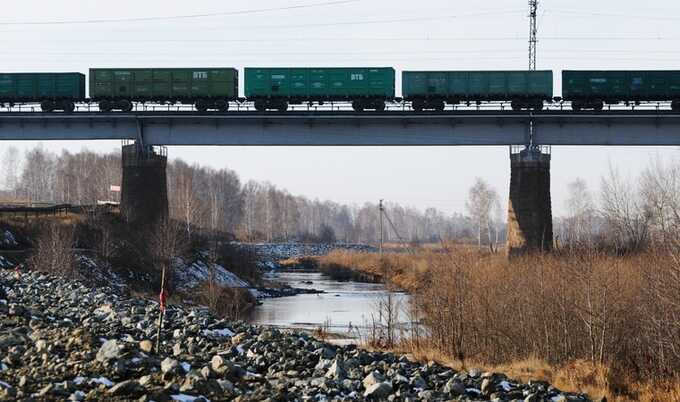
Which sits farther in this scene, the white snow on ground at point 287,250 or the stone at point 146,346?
the white snow on ground at point 287,250

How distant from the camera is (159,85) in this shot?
151 ft

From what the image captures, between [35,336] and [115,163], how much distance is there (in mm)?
86456

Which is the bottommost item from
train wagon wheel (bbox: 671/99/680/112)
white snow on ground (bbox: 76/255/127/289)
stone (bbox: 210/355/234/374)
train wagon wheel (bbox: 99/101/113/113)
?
white snow on ground (bbox: 76/255/127/289)

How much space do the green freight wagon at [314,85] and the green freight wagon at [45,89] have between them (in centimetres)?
1022

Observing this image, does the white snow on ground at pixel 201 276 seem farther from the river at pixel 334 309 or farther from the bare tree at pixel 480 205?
the bare tree at pixel 480 205

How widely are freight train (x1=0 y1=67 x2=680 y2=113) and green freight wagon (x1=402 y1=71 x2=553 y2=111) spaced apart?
56 mm

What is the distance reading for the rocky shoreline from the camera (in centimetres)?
1207

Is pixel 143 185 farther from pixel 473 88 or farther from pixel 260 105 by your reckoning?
pixel 473 88

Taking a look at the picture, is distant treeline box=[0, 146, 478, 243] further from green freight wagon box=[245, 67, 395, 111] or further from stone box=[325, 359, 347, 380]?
stone box=[325, 359, 347, 380]

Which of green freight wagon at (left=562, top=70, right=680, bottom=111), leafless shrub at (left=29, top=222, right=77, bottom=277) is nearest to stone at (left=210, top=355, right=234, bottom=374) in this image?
leafless shrub at (left=29, top=222, right=77, bottom=277)

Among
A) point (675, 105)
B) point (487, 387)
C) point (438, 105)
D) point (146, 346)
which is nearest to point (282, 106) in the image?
point (438, 105)

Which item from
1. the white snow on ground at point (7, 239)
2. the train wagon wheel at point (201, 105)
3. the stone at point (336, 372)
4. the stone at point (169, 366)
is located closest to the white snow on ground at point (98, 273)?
the white snow on ground at point (7, 239)

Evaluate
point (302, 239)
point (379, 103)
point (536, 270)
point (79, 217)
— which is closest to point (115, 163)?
point (302, 239)

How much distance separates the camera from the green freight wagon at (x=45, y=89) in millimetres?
45188
